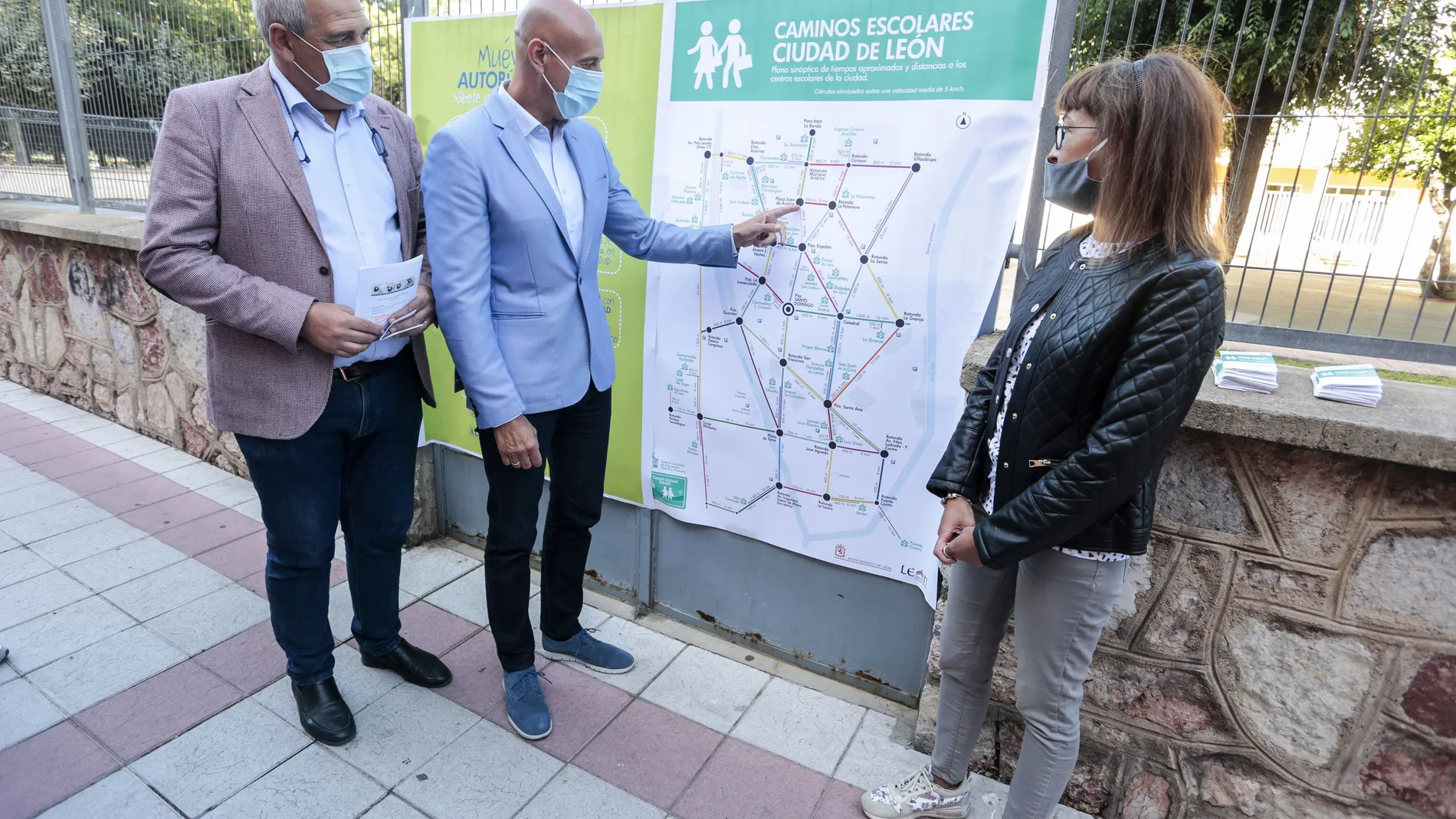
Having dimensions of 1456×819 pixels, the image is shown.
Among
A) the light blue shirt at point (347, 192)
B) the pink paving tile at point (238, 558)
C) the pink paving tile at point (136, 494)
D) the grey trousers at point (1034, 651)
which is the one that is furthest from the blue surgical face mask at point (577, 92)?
the pink paving tile at point (136, 494)

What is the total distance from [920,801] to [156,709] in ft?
7.77

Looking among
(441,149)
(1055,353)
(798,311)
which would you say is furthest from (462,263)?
(1055,353)

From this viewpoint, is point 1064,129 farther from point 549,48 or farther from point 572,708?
point 572,708

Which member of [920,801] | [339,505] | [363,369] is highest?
[363,369]

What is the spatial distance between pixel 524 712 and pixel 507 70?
88.9 inches

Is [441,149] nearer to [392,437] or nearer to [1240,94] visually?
[392,437]

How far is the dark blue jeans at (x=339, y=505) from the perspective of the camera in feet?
7.16

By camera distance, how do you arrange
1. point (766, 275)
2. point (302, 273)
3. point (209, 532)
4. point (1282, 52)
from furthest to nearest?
point (209, 532) → point (766, 275) → point (302, 273) → point (1282, 52)

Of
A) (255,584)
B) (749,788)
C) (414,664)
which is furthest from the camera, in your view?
(255,584)

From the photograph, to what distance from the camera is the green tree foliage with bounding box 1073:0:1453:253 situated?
1791 millimetres

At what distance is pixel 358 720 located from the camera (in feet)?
8.07

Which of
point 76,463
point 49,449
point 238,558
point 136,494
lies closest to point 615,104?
point 238,558

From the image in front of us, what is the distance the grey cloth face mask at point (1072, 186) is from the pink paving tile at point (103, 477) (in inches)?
184

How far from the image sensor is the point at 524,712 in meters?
2.44
